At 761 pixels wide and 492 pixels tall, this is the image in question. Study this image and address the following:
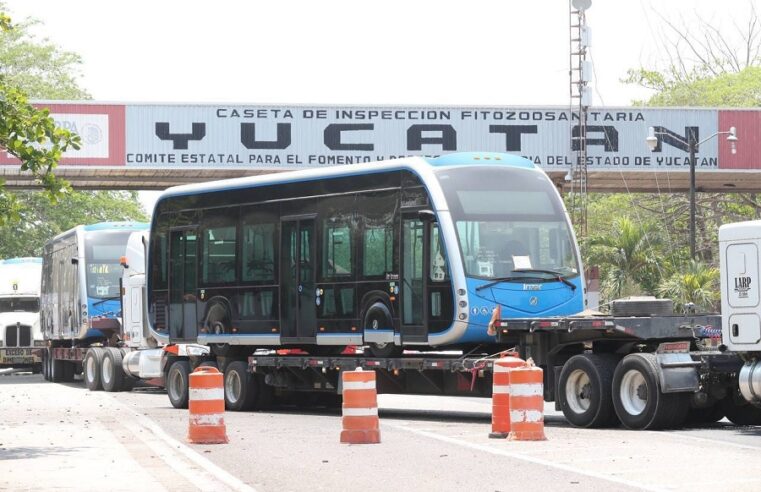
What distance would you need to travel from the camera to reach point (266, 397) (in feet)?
81.1

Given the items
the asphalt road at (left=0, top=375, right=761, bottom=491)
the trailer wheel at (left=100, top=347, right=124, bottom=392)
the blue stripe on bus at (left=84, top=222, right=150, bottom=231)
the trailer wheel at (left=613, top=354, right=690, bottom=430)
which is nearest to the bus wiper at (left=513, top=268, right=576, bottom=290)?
the asphalt road at (left=0, top=375, right=761, bottom=491)

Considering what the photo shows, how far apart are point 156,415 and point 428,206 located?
20.1ft

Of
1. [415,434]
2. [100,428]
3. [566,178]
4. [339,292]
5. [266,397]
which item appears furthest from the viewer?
[566,178]

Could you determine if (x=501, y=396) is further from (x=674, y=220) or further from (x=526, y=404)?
(x=674, y=220)

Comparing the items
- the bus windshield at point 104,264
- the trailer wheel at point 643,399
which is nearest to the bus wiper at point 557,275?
the trailer wheel at point 643,399

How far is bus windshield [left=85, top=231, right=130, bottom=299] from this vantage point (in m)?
36.9

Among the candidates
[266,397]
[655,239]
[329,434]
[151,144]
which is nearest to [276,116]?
[151,144]

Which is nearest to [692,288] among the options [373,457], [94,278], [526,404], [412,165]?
[94,278]

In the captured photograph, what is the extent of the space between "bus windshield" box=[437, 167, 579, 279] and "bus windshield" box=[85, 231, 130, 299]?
56.3 feet

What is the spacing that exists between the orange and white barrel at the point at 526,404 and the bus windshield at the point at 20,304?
111 ft

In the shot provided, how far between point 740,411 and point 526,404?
418 centimetres

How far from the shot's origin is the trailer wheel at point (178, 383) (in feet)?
86.3

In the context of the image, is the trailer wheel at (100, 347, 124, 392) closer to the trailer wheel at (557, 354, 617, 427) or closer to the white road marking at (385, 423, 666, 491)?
the white road marking at (385, 423, 666, 491)

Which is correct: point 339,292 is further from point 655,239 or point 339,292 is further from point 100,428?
point 655,239
